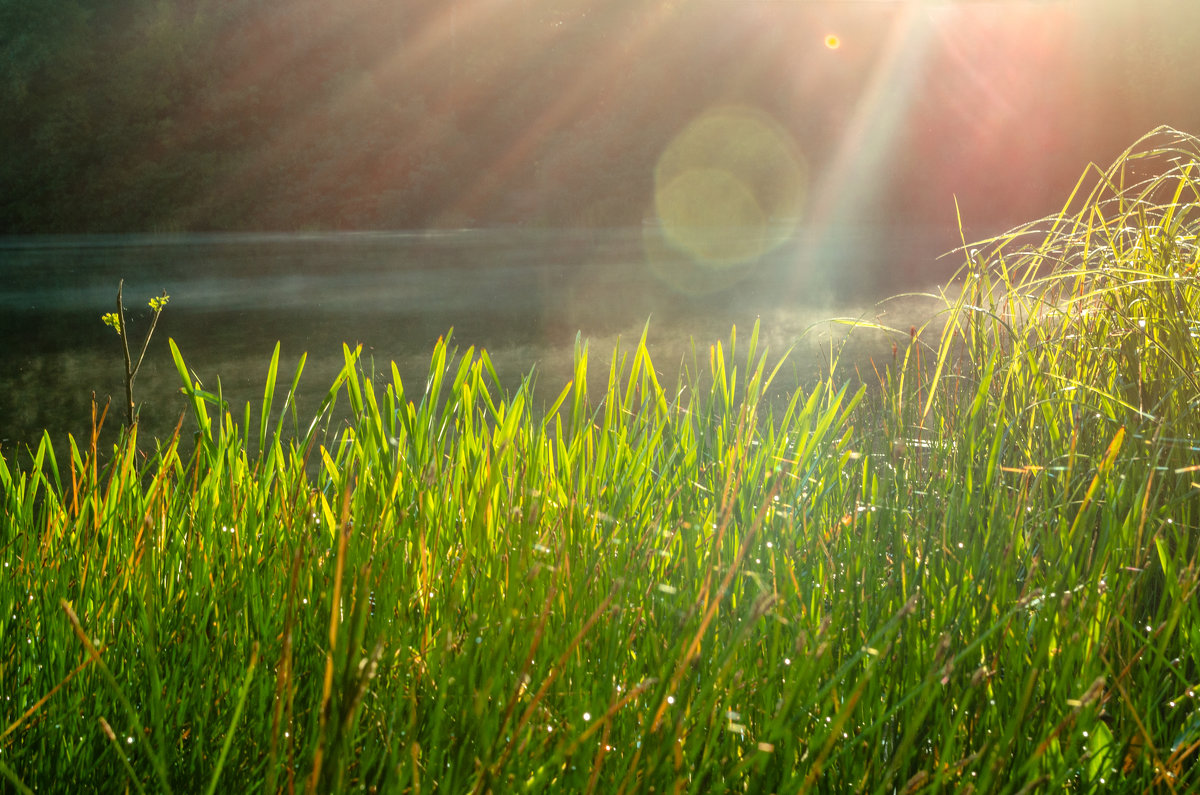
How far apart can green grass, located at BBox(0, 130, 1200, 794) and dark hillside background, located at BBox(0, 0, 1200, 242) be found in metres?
27.3

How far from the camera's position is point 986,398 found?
1.92m

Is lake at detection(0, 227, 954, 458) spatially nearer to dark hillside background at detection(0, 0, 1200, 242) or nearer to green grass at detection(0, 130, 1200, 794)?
green grass at detection(0, 130, 1200, 794)

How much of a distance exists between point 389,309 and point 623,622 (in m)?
9.23

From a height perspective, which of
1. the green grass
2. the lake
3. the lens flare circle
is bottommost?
the lake

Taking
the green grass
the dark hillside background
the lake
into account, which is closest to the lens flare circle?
the dark hillside background

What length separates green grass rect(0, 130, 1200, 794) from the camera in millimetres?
903

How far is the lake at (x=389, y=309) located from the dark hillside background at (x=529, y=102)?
7962mm

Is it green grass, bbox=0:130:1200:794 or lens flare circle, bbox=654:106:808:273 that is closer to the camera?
green grass, bbox=0:130:1200:794

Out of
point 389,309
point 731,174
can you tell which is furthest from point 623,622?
point 731,174

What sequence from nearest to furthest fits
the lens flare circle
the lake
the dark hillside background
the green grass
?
1. the green grass
2. the lake
3. the dark hillside background
4. the lens flare circle

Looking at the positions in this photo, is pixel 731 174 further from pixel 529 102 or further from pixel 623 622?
pixel 623 622

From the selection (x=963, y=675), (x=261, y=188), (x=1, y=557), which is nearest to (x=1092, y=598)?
(x=963, y=675)

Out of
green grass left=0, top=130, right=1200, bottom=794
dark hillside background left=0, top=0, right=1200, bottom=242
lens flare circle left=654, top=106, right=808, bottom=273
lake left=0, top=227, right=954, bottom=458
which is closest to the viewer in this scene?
green grass left=0, top=130, right=1200, bottom=794

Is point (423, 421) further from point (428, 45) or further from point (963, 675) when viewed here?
point (428, 45)
